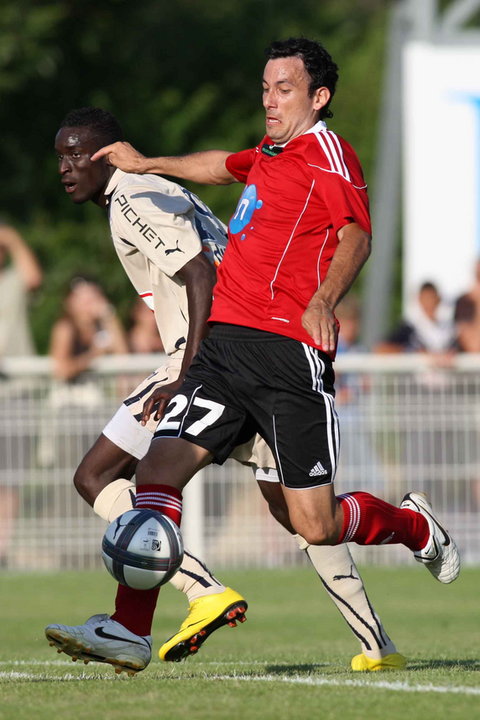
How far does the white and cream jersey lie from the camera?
6961 millimetres

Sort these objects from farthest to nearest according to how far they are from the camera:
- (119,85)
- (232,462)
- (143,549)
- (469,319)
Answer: (119,85) → (469,319) → (232,462) → (143,549)

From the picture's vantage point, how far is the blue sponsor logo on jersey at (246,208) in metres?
6.50

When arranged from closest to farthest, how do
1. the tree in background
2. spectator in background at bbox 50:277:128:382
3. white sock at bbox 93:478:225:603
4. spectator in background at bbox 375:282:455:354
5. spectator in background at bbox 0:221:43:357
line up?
1. white sock at bbox 93:478:225:603
2. spectator in background at bbox 50:277:128:382
3. spectator in background at bbox 0:221:43:357
4. spectator in background at bbox 375:282:455:354
5. the tree in background

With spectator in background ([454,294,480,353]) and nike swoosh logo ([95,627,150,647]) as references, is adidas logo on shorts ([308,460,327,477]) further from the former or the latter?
spectator in background ([454,294,480,353])

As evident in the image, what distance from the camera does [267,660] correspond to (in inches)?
293

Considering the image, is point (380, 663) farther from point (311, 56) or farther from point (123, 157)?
point (311, 56)

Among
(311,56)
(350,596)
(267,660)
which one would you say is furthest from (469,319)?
(311,56)

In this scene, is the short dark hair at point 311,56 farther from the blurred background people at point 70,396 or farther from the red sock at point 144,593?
the blurred background people at point 70,396

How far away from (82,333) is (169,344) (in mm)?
5631

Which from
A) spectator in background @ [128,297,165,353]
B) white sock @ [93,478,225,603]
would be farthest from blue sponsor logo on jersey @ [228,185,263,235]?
spectator in background @ [128,297,165,353]

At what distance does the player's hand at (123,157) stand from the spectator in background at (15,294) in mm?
6098

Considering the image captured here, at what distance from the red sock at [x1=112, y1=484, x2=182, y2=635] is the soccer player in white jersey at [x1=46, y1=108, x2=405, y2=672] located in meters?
0.38

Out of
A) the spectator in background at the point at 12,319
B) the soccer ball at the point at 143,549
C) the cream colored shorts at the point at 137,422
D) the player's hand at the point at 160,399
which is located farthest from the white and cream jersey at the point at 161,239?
the spectator in background at the point at 12,319

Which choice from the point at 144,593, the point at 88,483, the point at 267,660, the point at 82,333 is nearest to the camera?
the point at 144,593
